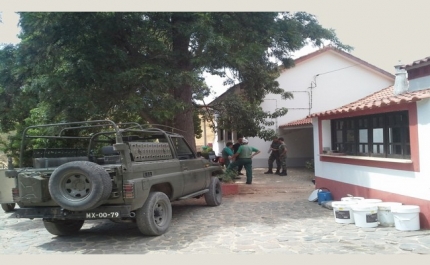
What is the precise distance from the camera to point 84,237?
6.53 meters

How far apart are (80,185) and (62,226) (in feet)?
4.53

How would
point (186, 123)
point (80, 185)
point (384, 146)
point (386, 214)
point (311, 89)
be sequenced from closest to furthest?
1. point (80, 185)
2. point (386, 214)
3. point (384, 146)
4. point (186, 123)
5. point (311, 89)

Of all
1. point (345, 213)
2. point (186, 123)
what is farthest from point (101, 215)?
point (186, 123)

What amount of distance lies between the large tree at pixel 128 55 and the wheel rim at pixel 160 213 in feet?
9.91

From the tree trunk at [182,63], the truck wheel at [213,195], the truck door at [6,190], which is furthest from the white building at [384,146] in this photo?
the truck door at [6,190]

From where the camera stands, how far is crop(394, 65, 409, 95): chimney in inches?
332

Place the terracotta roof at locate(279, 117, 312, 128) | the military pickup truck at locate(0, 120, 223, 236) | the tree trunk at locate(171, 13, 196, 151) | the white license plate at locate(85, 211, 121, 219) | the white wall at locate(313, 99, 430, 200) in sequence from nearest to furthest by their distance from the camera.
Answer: the military pickup truck at locate(0, 120, 223, 236)
the white license plate at locate(85, 211, 121, 219)
the white wall at locate(313, 99, 430, 200)
the tree trunk at locate(171, 13, 196, 151)
the terracotta roof at locate(279, 117, 312, 128)

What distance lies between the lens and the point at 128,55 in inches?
393

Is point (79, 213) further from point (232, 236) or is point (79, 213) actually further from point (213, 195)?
point (213, 195)

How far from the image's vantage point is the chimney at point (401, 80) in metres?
8.43

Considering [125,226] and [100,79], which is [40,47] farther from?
[125,226]

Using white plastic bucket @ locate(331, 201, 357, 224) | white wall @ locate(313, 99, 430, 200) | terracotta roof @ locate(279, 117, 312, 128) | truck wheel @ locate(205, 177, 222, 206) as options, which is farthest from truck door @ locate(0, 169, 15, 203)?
terracotta roof @ locate(279, 117, 312, 128)

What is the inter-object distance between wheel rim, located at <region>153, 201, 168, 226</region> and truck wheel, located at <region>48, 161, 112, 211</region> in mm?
1145

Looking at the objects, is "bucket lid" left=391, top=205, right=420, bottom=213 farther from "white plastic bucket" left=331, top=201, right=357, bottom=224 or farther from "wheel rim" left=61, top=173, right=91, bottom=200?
"wheel rim" left=61, top=173, right=91, bottom=200
